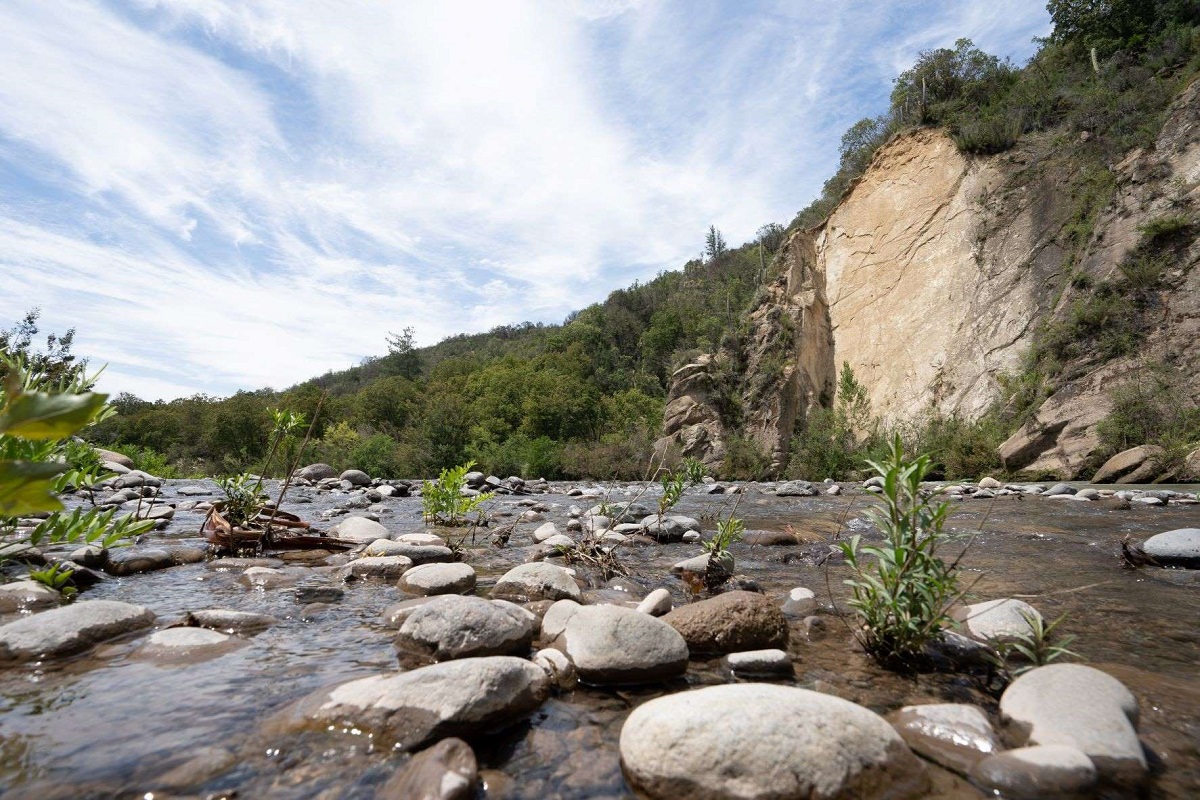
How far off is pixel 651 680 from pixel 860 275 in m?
32.6

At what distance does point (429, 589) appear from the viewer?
518 cm

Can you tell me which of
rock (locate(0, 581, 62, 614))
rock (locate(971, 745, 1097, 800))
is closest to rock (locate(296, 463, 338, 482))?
rock (locate(0, 581, 62, 614))

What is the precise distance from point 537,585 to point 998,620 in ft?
10.8

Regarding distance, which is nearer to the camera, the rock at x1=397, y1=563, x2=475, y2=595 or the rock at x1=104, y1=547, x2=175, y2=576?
the rock at x1=397, y1=563, x2=475, y2=595

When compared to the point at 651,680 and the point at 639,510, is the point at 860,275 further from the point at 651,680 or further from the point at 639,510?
the point at 651,680

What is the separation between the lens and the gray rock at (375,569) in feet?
19.1

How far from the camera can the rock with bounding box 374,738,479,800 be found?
214cm

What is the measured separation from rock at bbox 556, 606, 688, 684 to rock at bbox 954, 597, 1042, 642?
6.00 feet

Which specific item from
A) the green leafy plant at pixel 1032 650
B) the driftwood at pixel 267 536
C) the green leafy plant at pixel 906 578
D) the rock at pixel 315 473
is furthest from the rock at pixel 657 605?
the rock at pixel 315 473

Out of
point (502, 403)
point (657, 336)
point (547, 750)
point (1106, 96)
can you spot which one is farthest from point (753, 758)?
point (657, 336)

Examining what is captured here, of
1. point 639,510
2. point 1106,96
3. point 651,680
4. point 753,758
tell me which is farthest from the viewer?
point 1106,96

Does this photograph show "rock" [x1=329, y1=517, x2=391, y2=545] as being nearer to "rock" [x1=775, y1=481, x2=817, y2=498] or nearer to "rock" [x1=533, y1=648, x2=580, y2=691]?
"rock" [x1=533, y1=648, x2=580, y2=691]

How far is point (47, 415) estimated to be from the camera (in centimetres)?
97

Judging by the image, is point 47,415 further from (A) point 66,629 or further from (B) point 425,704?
(A) point 66,629
